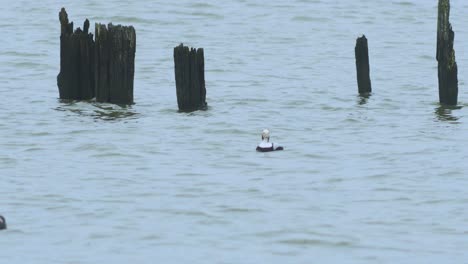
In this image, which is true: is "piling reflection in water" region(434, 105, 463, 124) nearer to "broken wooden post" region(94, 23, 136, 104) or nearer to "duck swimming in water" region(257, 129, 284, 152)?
"duck swimming in water" region(257, 129, 284, 152)

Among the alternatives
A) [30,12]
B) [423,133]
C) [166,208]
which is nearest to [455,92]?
[423,133]

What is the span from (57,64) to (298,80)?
6.99 metres

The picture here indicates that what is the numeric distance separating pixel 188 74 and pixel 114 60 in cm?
166

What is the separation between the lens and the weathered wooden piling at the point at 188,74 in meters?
28.3

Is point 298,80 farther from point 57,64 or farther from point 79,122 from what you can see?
point 79,122

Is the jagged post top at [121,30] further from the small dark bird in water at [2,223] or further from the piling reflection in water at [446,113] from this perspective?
the small dark bird in water at [2,223]

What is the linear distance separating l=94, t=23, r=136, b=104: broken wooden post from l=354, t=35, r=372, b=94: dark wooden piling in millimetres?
5167

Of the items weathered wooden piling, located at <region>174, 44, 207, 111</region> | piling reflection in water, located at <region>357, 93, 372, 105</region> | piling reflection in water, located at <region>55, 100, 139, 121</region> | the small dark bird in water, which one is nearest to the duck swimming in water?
weathered wooden piling, located at <region>174, 44, 207, 111</region>

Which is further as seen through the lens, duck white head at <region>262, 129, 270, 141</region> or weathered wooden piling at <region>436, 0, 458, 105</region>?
weathered wooden piling at <region>436, 0, 458, 105</region>

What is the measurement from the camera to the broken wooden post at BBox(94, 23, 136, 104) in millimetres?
29078

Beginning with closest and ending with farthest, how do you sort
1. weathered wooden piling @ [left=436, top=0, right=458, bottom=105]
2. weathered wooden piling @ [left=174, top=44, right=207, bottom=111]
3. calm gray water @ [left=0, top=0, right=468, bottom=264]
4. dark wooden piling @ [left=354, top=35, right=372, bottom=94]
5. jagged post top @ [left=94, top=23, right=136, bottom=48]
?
1. calm gray water @ [left=0, top=0, right=468, bottom=264]
2. weathered wooden piling @ [left=174, top=44, right=207, bottom=111]
3. jagged post top @ [left=94, top=23, right=136, bottom=48]
4. weathered wooden piling @ [left=436, top=0, right=458, bottom=105]
5. dark wooden piling @ [left=354, top=35, right=372, bottom=94]

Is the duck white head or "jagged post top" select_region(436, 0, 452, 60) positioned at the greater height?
"jagged post top" select_region(436, 0, 452, 60)

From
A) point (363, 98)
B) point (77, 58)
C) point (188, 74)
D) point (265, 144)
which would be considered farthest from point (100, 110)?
point (363, 98)

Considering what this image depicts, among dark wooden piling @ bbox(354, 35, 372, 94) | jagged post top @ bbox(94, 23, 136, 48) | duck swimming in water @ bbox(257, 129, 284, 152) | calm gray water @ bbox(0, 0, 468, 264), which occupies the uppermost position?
jagged post top @ bbox(94, 23, 136, 48)
